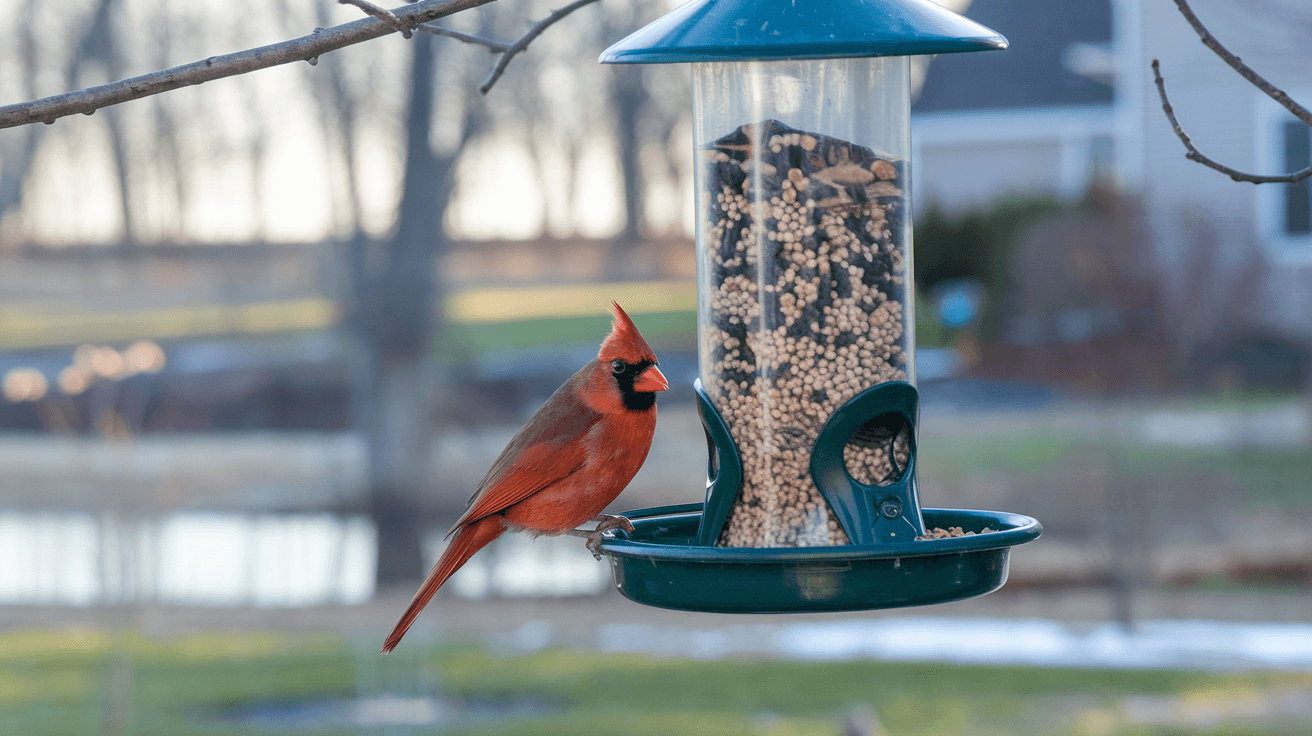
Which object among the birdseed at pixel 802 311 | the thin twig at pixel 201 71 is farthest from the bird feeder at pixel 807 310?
the thin twig at pixel 201 71

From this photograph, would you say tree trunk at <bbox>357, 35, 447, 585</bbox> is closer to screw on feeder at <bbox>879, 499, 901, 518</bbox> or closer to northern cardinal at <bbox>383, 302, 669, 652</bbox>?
northern cardinal at <bbox>383, 302, 669, 652</bbox>

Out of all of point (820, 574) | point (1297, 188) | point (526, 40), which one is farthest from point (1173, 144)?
point (820, 574)

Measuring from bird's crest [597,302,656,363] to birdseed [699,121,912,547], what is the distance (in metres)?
0.19

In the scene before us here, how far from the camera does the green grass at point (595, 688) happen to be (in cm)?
917

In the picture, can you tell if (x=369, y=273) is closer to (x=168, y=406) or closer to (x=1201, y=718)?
(x=168, y=406)

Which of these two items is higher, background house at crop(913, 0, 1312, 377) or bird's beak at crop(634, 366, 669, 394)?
background house at crop(913, 0, 1312, 377)

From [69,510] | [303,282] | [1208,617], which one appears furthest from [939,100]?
[69,510]

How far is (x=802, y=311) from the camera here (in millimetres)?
2994

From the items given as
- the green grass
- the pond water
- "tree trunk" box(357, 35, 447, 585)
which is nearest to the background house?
the green grass

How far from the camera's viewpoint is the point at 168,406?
1661cm

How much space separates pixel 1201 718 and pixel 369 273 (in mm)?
8776

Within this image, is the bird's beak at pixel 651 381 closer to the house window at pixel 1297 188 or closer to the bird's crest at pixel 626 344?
the bird's crest at pixel 626 344

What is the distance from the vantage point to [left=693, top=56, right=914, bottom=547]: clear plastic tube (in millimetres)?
2945

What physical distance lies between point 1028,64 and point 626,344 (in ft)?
59.9
